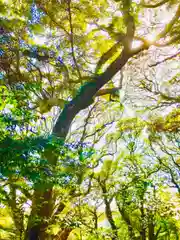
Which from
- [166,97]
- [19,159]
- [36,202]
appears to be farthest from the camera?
[166,97]

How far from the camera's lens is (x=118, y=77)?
260 inches

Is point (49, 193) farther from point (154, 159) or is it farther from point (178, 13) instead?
point (154, 159)

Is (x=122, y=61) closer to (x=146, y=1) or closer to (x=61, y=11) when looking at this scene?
(x=146, y=1)

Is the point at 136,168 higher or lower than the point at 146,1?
lower

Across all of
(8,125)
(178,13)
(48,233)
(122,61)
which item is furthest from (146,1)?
(48,233)

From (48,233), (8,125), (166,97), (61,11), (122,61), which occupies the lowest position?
(48,233)

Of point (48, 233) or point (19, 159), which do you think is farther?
point (48, 233)

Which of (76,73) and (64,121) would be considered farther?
(76,73)

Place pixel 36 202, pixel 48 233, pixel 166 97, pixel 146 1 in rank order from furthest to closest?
pixel 166 97 → pixel 146 1 → pixel 48 233 → pixel 36 202

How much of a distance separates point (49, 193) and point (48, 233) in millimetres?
704

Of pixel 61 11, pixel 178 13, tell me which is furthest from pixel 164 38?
pixel 61 11

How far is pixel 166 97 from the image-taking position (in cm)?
569

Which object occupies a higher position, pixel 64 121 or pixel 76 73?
pixel 76 73

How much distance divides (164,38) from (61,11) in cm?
217
